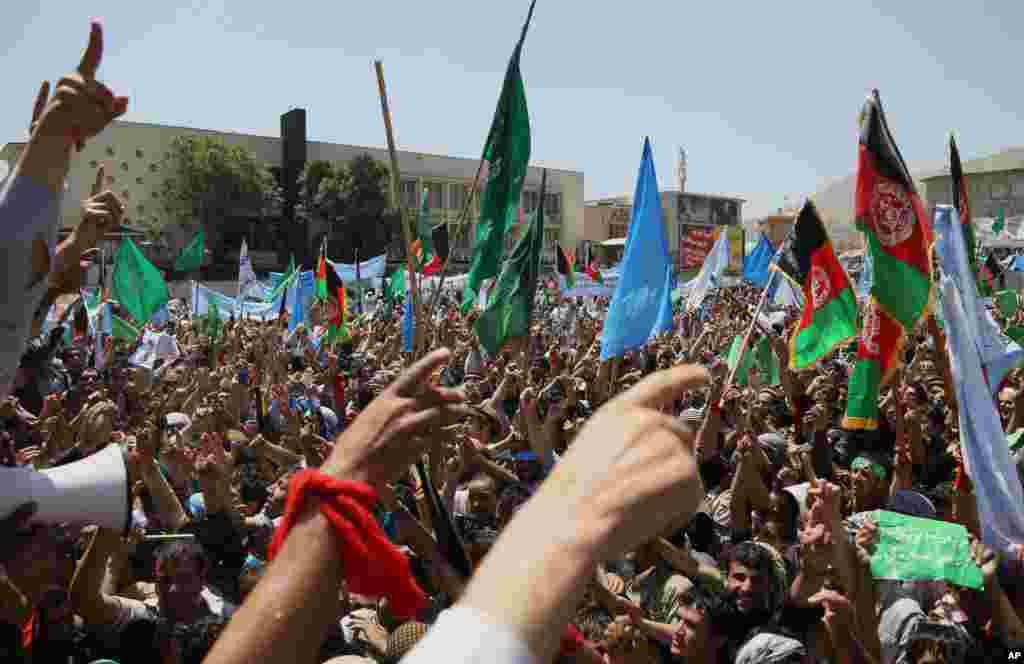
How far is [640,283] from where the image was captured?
7.81 m

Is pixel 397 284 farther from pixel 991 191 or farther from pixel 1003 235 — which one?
pixel 991 191

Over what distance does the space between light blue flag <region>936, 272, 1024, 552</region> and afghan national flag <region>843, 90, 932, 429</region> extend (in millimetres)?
1693

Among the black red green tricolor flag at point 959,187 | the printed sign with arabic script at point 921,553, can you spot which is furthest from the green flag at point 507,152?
the printed sign with arabic script at point 921,553

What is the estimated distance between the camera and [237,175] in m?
45.5

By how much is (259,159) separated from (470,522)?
50.6 metres

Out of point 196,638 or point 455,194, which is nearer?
point 196,638

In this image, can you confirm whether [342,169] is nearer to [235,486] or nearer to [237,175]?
[237,175]

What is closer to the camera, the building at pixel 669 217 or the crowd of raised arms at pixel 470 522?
the crowd of raised arms at pixel 470 522

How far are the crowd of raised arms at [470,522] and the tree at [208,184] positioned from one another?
124 feet

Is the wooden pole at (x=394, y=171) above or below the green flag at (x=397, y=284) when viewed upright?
above

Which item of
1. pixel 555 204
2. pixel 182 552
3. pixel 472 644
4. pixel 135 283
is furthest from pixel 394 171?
pixel 555 204

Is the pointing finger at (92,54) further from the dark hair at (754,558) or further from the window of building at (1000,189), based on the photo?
the window of building at (1000,189)

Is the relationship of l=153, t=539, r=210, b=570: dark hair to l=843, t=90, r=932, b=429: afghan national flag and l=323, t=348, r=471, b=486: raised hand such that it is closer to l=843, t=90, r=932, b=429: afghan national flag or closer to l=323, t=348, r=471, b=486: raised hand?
l=323, t=348, r=471, b=486: raised hand

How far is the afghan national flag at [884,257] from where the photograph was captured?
17.9 feet
